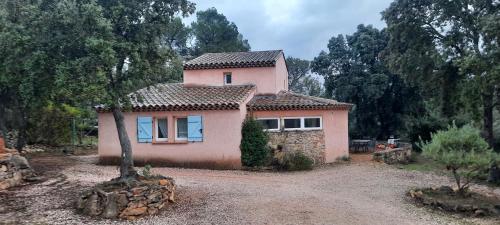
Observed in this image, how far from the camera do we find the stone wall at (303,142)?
768 inches

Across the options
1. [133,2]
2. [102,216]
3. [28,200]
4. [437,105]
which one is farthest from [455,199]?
[28,200]

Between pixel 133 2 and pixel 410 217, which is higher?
pixel 133 2

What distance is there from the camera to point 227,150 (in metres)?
17.9

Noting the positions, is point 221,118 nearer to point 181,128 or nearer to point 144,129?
point 181,128

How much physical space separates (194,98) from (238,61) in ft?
14.2

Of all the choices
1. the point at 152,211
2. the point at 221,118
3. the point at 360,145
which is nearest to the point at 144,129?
the point at 221,118

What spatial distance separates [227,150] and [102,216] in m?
8.40

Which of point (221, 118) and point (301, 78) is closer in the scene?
point (221, 118)

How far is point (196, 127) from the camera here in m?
18.0

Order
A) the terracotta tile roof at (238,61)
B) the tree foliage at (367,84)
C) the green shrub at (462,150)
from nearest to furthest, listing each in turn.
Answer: the green shrub at (462,150)
the terracotta tile roof at (238,61)
the tree foliage at (367,84)

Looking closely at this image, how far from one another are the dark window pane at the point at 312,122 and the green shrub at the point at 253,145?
2711 mm

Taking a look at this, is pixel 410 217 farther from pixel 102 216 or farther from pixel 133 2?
pixel 133 2

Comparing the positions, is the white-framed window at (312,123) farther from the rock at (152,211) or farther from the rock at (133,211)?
the rock at (133,211)

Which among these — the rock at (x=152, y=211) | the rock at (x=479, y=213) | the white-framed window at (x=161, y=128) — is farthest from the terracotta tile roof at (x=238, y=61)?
the rock at (x=152, y=211)
